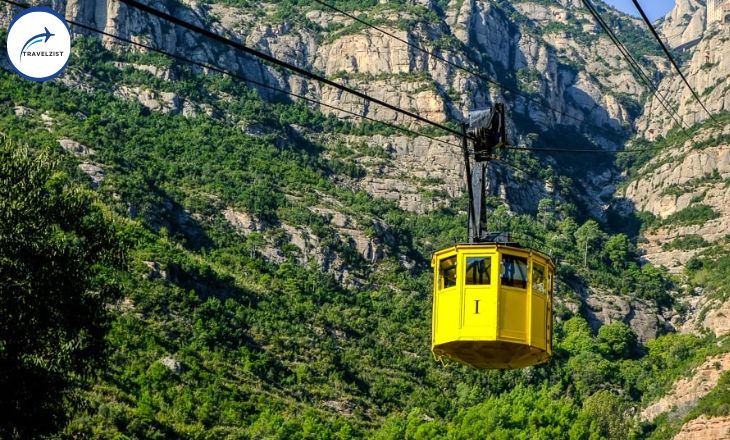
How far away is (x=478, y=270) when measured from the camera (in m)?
30.4

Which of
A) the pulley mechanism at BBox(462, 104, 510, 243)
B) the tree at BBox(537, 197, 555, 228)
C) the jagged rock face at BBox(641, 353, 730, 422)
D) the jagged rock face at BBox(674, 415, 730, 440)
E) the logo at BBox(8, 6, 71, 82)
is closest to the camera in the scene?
the pulley mechanism at BBox(462, 104, 510, 243)

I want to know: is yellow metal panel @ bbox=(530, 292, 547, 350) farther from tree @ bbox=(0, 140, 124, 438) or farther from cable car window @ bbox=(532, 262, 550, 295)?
tree @ bbox=(0, 140, 124, 438)

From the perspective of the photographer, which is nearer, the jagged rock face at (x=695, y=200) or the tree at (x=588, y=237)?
the tree at (x=588, y=237)

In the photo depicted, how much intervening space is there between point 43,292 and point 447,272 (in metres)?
15.3

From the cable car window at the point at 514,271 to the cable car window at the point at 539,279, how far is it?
14.2 inches

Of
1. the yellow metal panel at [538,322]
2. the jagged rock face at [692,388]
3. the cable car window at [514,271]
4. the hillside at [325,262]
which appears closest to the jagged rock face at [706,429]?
the hillside at [325,262]

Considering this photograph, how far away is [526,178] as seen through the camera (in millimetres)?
194250

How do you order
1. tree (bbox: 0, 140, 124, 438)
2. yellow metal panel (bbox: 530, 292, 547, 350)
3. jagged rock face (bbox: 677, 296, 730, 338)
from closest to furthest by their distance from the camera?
yellow metal panel (bbox: 530, 292, 547, 350) < tree (bbox: 0, 140, 124, 438) < jagged rock face (bbox: 677, 296, 730, 338)

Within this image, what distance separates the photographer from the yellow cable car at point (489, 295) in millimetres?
30141

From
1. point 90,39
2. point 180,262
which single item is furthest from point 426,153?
point 180,262

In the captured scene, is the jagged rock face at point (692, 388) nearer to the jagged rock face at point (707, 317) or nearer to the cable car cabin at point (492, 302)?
the jagged rock face at point (707, 317)

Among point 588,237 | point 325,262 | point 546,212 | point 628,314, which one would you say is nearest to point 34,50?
point 325,262

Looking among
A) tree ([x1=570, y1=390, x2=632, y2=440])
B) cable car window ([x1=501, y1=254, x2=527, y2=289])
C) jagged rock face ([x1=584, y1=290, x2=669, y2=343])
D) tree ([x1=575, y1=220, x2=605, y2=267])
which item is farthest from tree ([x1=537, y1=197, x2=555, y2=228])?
cable car window ([x1=501, y1=254, x2=527, y2=289])

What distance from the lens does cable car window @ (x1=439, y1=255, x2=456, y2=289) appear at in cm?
3092
